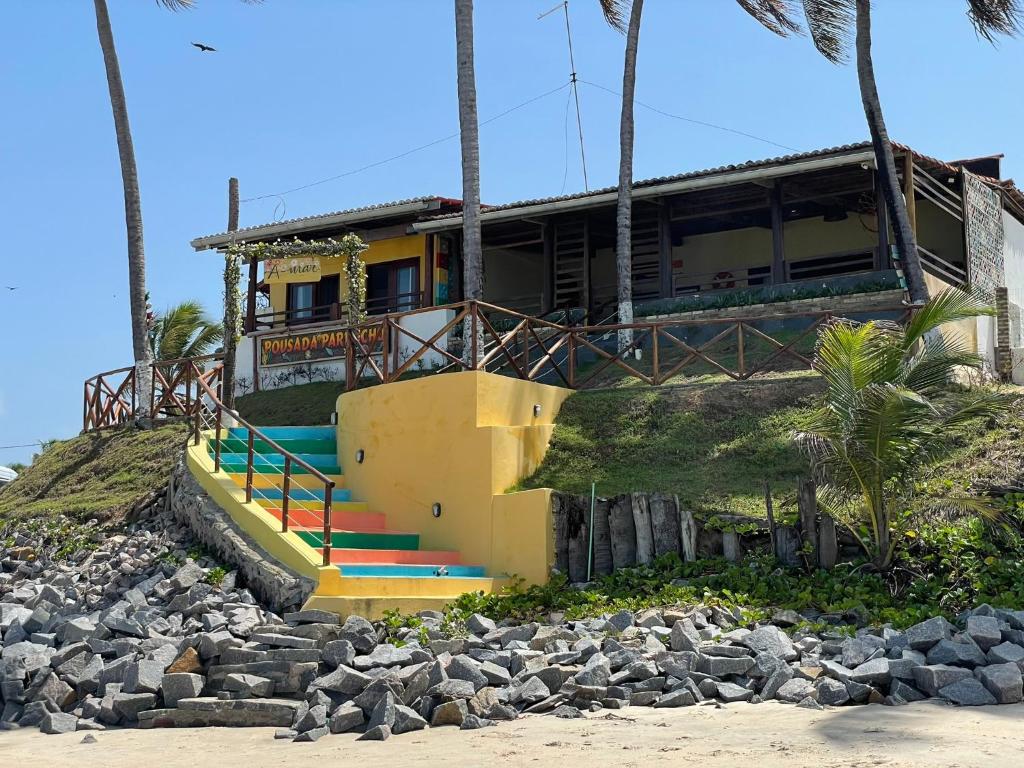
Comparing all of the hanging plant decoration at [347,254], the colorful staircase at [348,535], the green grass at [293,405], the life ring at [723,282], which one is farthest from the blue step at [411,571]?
the life ring at [723,282]

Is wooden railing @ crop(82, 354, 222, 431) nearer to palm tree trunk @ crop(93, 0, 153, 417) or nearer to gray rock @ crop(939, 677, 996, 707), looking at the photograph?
palm tree trunk @ crop(93, 0, 153, 417)

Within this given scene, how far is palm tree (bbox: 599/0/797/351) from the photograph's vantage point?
19844mm

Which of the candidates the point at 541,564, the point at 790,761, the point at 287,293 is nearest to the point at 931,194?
the point at 541,564

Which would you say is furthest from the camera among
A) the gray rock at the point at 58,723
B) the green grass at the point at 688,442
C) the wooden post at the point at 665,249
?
the wooden post at the point at 665,249

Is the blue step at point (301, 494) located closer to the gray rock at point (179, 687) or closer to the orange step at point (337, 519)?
the orange step at point (337, 519)

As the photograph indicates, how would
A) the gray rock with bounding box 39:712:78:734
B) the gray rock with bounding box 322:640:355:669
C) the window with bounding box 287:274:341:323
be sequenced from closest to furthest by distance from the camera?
the gray rock with bounding box 39:712:78:734, the gray rock with bounding box 322:640:355:669, the window with bounding box 287:274:341:323

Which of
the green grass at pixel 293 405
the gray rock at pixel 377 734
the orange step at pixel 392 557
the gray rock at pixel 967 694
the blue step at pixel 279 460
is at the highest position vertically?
the green grass at pixel 293 405

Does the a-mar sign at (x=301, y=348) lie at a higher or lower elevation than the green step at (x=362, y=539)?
higher

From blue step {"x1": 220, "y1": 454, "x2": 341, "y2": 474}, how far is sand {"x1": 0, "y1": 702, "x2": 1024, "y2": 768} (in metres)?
6.02

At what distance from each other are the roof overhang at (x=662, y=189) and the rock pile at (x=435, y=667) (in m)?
10.5

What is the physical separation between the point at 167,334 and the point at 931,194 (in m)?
16.6

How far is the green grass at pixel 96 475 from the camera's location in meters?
16.3

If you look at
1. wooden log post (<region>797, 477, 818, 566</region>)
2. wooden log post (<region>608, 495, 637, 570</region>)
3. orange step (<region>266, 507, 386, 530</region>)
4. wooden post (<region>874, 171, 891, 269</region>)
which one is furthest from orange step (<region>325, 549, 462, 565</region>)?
wooden post (<region>874, 171, 891, 269</region>)

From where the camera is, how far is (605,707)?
8375 millimetres
